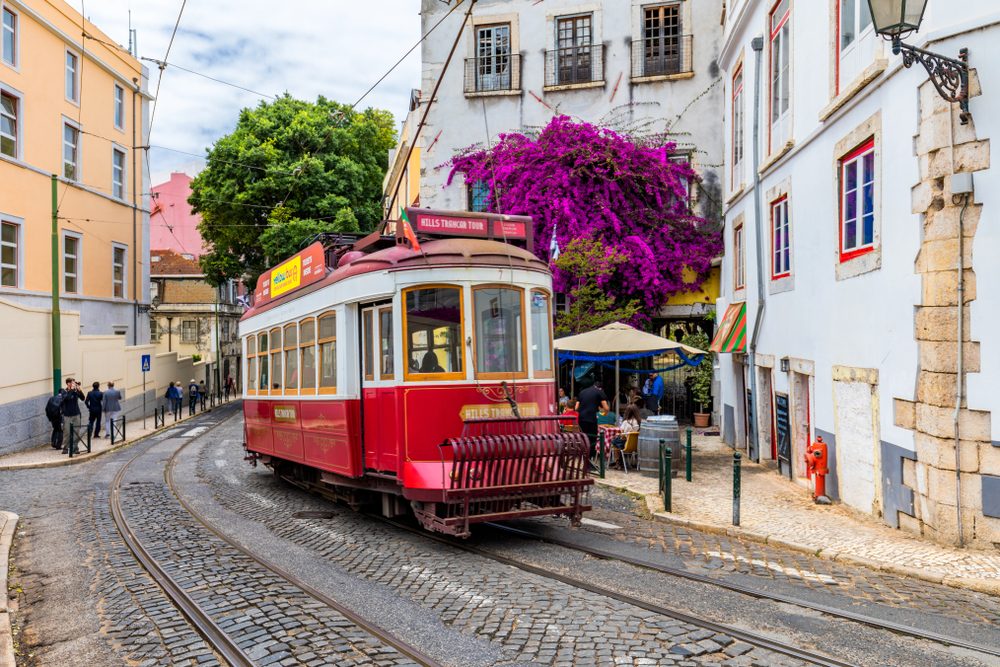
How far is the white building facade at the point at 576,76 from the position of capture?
21000 millimetres

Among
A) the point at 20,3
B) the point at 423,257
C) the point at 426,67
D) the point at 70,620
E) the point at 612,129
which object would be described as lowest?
the point at 70,620

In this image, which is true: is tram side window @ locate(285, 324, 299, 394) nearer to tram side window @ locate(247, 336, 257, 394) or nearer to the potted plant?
tram side window @ locate(247, 336, 257, 394)

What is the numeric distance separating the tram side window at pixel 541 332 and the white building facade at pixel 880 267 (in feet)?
12.0

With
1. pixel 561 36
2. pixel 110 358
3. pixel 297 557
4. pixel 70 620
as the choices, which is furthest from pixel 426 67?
pixel 70 620

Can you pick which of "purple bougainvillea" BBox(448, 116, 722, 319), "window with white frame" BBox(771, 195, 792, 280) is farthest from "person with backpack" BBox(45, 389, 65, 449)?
"window with white frame" BBox(771, 195, 792, 280)

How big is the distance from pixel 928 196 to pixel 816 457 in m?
3.69

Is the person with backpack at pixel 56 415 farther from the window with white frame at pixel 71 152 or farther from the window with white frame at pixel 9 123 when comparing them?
the window with white frame at pixel 71 152

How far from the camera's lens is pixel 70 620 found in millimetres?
6324

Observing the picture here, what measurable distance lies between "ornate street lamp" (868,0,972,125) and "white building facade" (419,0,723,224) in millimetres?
12881

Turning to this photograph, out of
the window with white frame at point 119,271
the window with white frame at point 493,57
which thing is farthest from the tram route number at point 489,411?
the window with white frame at point 119,271

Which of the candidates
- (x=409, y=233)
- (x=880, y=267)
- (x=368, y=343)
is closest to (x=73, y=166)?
(x=368, y=343)

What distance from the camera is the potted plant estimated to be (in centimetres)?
1997

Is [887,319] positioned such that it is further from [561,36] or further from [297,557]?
[561,36]

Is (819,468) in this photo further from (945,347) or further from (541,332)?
(541,332)
